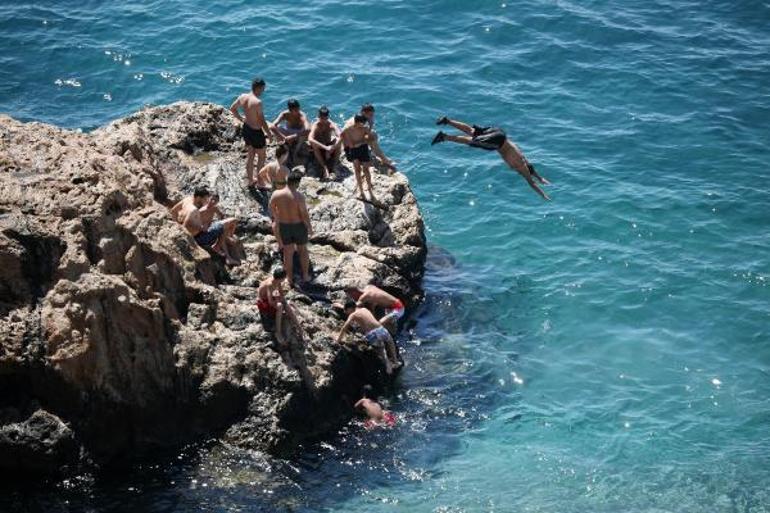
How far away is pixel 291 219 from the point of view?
668 inches

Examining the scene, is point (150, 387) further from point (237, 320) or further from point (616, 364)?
point (616, 364)

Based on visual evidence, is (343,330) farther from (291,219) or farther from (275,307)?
(291,219)

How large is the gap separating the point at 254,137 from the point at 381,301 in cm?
447

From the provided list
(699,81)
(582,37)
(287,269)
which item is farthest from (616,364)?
(582,37)

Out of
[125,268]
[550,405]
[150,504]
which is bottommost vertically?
[550,405]

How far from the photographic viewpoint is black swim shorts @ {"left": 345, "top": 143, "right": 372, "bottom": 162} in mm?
19312

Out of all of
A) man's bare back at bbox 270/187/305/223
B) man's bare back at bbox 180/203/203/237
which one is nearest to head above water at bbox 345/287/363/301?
man's bare back at bbox 270/187/305/223

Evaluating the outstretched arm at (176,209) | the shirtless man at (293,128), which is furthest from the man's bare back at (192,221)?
the shirtless man at (293,128)

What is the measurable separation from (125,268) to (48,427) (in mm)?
2570

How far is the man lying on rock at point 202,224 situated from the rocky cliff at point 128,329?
0.35 metres

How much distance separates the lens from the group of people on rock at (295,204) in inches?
635

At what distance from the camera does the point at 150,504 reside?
45.1 feet

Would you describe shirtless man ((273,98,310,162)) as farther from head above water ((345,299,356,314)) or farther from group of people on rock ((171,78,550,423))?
head above water ((345,299,356,314))

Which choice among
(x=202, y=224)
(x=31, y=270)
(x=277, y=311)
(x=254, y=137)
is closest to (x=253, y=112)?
(x=254, y=137)
